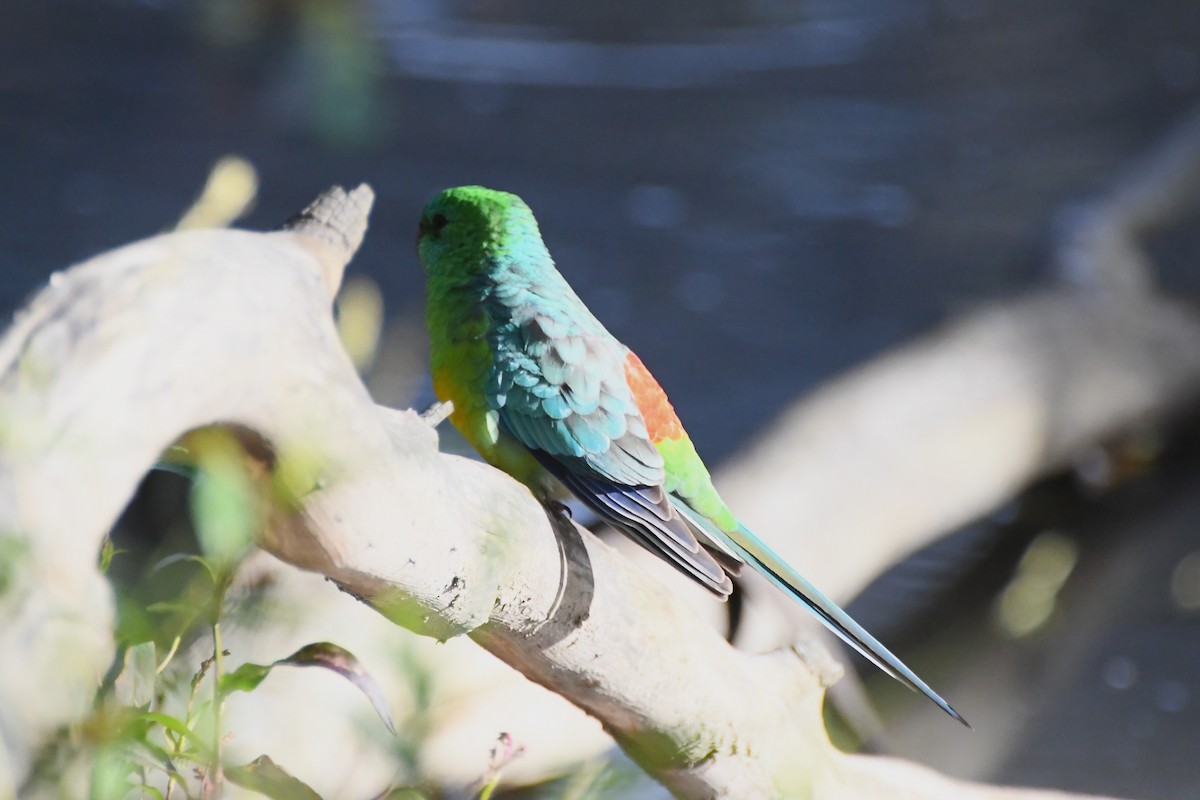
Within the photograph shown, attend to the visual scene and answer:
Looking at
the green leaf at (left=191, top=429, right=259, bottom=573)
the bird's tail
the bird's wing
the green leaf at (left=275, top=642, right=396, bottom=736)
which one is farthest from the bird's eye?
the green leaf at (left=191, top=429, right=259, bottom=573)

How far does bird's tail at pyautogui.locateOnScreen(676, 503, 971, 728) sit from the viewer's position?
0.99m

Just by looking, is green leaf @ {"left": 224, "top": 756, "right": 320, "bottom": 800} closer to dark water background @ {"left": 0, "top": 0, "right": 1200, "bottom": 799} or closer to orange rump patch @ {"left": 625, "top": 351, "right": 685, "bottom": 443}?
orange rump patch @ {"left": 625, "top": 351, "right": 685, "bottom": 443}

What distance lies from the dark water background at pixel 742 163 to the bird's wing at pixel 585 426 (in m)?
1.10

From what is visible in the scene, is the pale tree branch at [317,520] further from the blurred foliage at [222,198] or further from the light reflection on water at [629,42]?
the light reflection on water at [629,42]

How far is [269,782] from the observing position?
59cm

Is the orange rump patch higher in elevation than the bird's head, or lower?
lower

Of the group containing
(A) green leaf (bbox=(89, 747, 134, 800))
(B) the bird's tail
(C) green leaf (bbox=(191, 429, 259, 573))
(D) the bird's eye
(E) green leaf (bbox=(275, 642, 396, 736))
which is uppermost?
(C) green leaf (bbox=(191, 429, 259, 573))

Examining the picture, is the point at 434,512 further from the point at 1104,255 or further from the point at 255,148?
the point at 255,148

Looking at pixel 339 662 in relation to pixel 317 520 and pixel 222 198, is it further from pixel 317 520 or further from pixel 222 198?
pixel 222 198

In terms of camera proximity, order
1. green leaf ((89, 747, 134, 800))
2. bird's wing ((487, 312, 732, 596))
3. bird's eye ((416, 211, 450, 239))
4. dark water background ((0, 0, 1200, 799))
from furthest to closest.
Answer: dark water background ((0, 0, 1200, 799)), bird's eye ((416, 211, 450, 239)), bird's wing ((487, 312, 732, 596)), green leaf ((89, 747, 134, 800))

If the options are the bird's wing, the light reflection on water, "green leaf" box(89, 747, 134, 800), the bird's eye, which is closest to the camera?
"green leaf" box(89, 747, 134, 800)

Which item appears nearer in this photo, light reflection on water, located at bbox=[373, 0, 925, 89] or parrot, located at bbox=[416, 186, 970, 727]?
parrot, located at bbox=[416, 186, 970, 727]

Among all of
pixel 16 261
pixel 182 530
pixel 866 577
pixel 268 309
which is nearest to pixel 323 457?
pixel 268 309

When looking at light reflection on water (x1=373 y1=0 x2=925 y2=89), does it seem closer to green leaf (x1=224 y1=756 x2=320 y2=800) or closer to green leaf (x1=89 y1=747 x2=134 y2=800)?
green leaf (x1=224 y1=756 x2=320 y2=800)
